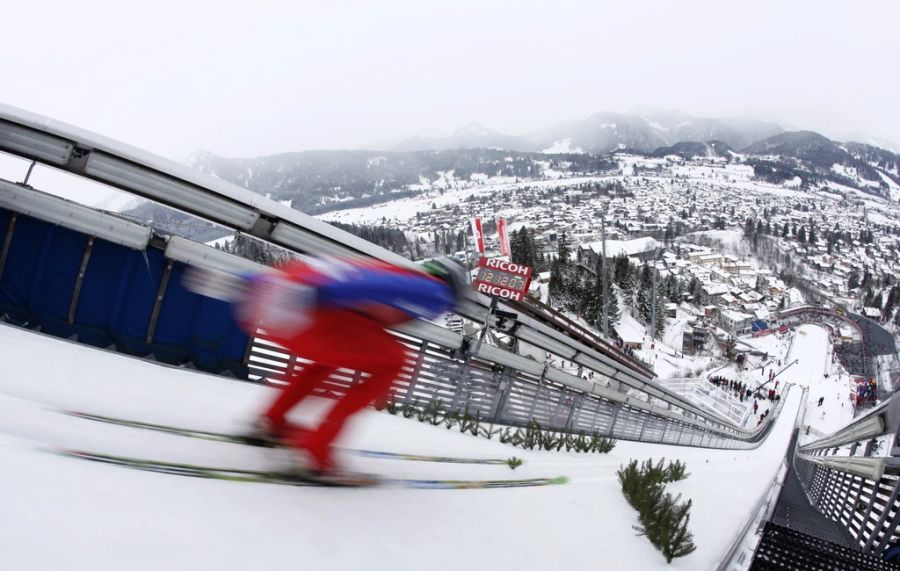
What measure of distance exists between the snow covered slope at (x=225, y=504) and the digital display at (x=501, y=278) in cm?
382

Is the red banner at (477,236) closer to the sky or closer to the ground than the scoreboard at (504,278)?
closer to the sky

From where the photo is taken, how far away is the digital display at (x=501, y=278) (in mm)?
7547

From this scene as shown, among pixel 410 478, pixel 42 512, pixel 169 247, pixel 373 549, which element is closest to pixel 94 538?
pixel 42 512

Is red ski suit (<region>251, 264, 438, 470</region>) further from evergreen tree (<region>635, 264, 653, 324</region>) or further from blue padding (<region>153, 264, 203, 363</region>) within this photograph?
evergreen tree (<region>635, 264, 653, 324</region>)

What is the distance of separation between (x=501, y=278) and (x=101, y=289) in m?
5.58

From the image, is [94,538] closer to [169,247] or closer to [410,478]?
[410,478]

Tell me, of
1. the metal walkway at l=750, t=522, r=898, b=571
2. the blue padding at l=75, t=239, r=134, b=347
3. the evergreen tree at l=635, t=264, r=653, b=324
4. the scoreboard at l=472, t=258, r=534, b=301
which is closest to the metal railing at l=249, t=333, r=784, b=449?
the blue padding at l=75, t=239, r=134, b=347

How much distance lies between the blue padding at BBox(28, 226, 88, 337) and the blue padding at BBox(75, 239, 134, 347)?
0.08m

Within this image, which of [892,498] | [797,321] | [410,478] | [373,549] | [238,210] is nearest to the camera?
[373,549]

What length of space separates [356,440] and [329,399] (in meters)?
0.74

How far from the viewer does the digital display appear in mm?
7547

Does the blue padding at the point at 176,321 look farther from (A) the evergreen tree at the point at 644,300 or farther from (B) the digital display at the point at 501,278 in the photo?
(A) the evergreen tree at the point at 644,300

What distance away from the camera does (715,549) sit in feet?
10.6

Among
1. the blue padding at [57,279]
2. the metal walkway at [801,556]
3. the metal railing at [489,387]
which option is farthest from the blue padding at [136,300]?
the metal walkway at [801,556]
